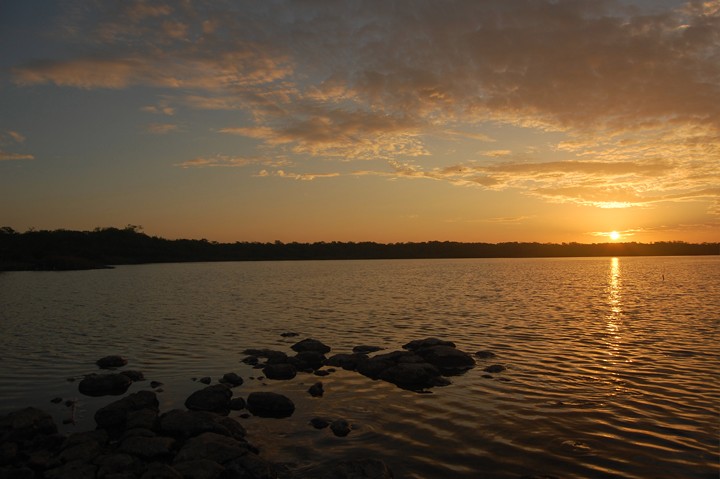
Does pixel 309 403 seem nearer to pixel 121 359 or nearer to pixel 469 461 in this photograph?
pixel 469 461

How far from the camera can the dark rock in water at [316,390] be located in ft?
61.5

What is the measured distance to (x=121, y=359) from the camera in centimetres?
2467

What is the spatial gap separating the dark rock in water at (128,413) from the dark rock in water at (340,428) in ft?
17.8

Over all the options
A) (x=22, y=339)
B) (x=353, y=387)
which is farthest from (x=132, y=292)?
(x=353, y=387)

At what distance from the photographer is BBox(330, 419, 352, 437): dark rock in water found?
575 inches

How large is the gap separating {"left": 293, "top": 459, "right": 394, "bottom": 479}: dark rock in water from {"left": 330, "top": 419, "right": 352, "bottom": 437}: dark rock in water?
2.44 metres

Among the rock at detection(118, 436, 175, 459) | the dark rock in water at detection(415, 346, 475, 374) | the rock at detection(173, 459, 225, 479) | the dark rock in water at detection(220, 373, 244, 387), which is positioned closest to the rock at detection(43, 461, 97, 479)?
the rock at detection(118, 436, 175, 459)

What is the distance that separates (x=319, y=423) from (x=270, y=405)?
2.35 meters

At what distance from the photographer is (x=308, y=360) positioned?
23.6 m

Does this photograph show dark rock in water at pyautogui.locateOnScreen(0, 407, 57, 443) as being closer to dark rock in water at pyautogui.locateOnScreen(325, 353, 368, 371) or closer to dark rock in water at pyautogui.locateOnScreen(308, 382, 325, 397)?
dark rock in water at pyautogui.locateOnScreen(308, 382, 325, 397)

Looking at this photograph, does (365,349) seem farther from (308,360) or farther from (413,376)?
(413,376)

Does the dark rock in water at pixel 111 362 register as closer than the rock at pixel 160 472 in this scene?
No

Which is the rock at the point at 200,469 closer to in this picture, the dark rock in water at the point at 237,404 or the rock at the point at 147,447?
the rock at the point at 147,447

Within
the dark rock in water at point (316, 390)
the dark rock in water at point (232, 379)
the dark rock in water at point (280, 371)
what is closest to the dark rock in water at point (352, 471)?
the dark rock in water at point (316, 390)
